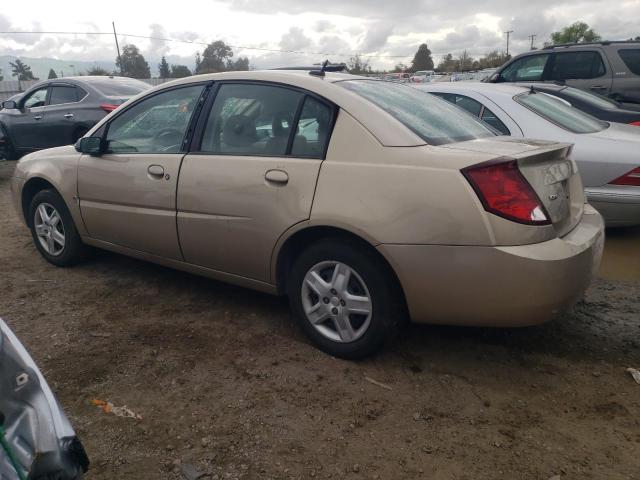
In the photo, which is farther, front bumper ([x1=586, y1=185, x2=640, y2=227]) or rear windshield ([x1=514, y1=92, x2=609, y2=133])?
rear windshield ([x1=514, y1=92, x2=609, y2=133])

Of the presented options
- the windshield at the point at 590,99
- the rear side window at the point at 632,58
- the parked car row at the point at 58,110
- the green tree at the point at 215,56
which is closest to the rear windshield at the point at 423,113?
the windshield at the point at 590,99

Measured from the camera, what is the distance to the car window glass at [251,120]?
10.5 ft

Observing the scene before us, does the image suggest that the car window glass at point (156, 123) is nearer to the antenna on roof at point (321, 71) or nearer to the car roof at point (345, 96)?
the car roof at point (345, 96)

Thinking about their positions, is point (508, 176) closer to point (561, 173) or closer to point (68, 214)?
point (561, 173)

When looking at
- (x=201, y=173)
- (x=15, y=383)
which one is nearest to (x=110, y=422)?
(x=15, y=383)

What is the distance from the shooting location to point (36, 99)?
9.84 meters

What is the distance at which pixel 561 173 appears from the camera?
9.51ft

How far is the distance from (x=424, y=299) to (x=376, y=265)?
0.97 ft

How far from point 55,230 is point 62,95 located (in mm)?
5847

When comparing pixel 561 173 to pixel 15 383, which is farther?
pixel 561 173

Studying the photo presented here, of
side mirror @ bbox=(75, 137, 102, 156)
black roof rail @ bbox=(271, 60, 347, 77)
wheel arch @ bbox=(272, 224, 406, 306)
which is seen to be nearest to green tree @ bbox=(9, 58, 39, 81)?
side mirror @ bbox=(75, 137, 102, 156)

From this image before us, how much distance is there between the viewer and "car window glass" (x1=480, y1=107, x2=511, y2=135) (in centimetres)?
496

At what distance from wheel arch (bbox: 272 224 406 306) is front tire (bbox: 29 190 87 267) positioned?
213cm

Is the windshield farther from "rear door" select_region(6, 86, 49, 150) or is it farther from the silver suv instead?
"rear door" select_region(6, 86, 49, 150)
